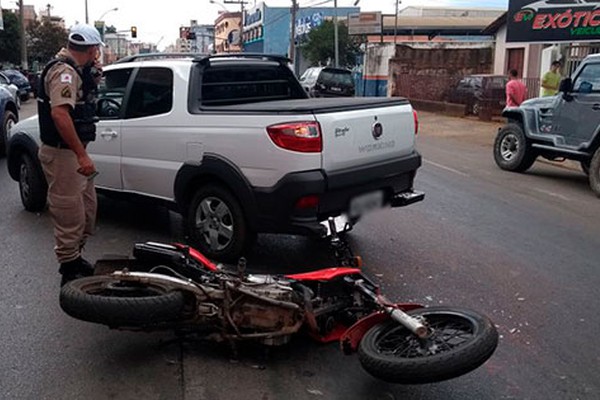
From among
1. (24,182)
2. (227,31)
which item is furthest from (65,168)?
(227,31)

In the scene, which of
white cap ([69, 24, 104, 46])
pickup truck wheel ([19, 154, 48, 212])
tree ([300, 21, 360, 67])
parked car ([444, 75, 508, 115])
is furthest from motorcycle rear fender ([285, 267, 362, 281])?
tree ([300, 21, 360, 67])

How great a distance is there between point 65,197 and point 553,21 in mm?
19453

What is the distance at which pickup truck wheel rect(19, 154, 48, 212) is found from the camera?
7.49 m

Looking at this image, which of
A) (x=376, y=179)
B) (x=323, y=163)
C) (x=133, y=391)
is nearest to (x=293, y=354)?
(x=133, y=391)

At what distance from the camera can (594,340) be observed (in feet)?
14.5

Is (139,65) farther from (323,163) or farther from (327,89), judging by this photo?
(327,89)

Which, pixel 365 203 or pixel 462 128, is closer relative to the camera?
pixel 365 203

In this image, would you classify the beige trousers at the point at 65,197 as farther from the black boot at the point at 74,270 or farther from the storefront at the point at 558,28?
the storefront at the point at 558,28

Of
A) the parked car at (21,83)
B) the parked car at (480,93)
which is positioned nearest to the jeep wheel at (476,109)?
the parked car at (480,93)

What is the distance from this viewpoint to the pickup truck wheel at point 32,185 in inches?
295

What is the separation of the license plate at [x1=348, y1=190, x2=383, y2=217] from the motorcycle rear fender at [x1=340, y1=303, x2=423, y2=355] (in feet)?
5.57

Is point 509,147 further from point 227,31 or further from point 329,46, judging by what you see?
point 227,31

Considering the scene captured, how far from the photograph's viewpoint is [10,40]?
49625 millimetres

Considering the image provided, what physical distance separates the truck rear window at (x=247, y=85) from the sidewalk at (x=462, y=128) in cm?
1023
